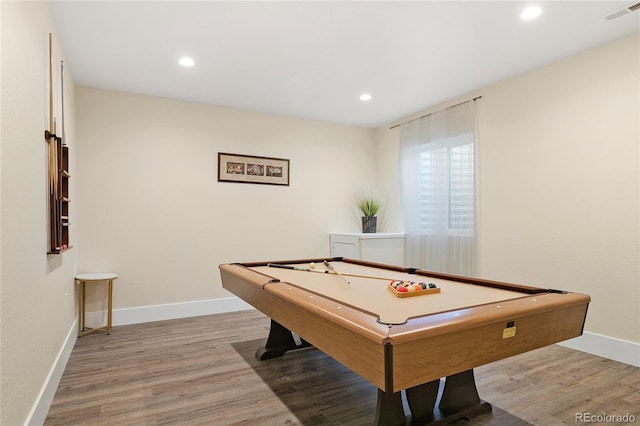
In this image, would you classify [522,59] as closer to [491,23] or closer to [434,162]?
[491,23]

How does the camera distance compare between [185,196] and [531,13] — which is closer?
[531,13]

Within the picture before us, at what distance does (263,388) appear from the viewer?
242 cm

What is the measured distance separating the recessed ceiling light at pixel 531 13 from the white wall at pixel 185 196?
3.07 meters

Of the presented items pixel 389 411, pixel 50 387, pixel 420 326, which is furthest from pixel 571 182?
pixel 50 387

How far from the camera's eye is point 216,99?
4273 mm

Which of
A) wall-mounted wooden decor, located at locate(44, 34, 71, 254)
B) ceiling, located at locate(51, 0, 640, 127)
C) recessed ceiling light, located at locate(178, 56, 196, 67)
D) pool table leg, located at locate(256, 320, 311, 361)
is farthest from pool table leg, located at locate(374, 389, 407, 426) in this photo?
recessed ceiling light, located at locate(178, 56, 196, 67)

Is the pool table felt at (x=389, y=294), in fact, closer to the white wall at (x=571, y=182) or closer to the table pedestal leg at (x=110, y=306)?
the white wall at (x=571, y=182)

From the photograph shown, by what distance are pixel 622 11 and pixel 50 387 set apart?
Result: 440cm

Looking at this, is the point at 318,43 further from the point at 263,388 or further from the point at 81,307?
the point at 81,307

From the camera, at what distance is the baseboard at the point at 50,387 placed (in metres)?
1.83

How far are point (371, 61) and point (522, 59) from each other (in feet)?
4.34

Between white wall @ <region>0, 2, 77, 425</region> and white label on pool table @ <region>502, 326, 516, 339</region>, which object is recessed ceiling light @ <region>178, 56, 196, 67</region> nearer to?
white wall @ <region>0, 2, 77, 425</region>

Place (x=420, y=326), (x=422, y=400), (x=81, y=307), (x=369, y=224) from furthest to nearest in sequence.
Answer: (x=369, y=224)
(x=81, y=307)
(x=422, y=400)
(x=420, y=326)

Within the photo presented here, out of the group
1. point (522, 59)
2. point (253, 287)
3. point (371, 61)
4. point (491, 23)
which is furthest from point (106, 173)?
point (522, 59)
